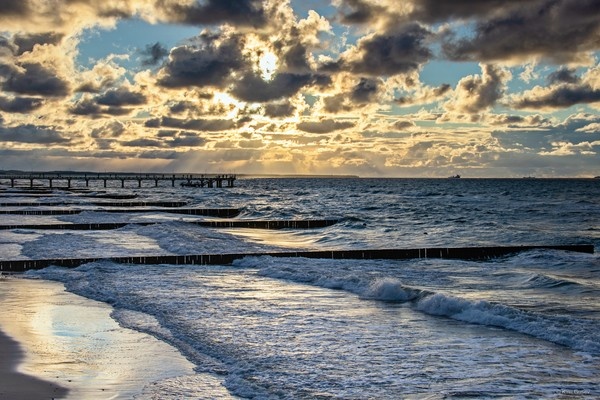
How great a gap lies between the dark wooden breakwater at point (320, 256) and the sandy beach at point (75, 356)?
20.9ft

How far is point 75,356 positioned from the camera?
10.0 metres

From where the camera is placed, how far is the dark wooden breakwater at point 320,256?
67.8 feet

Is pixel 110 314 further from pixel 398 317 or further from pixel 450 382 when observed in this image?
pixel 450 382

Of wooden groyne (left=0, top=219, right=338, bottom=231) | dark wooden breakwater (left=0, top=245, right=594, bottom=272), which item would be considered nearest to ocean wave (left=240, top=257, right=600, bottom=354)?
dark wooden breakwater (left=0, top=245, right=594, bottom=272)

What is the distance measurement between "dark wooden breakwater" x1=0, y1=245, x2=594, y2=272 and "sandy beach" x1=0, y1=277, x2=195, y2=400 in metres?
6.38

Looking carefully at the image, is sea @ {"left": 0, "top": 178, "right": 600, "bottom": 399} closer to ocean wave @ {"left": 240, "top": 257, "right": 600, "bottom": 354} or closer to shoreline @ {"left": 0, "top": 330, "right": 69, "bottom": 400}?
ocean wave @ {"left": 240, "top": 257, "right": 600, "bottom": 354}

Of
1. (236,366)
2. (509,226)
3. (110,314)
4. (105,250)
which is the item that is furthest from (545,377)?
(509,226)

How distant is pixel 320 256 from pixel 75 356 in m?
14.9

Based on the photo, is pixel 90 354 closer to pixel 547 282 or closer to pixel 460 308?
pixel 460 308

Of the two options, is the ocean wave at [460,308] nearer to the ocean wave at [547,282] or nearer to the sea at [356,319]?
the sea at [356,319]

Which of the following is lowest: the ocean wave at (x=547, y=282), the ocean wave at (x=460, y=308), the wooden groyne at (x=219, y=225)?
the ocean wave at (x=547, y=282)

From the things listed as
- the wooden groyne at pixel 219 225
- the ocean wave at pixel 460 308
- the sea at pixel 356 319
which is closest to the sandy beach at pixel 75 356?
the sea at pixel 356 319

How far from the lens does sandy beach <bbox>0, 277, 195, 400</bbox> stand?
8.52m

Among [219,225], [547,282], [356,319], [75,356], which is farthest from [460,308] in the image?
[219,225]
